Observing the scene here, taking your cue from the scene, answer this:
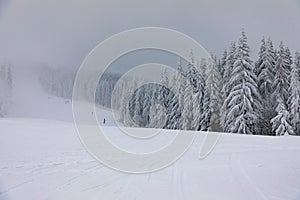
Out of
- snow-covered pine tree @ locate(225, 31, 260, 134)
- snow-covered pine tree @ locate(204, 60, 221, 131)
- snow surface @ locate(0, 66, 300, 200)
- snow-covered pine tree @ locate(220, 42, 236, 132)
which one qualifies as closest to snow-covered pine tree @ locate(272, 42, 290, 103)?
snow-covered pine tree @ locate(225, 31, 260, 134)

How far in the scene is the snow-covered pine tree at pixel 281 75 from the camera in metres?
24.1

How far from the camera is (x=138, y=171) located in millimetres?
7363

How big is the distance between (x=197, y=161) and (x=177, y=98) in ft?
47.6

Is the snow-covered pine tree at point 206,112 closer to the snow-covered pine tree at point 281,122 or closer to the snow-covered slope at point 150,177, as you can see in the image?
the snow-covered pine tree at point 281,122

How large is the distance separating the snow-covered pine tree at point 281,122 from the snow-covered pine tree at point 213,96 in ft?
13.4

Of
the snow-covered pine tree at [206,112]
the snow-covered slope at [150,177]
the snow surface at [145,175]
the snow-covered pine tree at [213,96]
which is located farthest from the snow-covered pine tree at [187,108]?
the snow-covered slope at [150,177]

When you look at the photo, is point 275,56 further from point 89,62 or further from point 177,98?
point 89,62

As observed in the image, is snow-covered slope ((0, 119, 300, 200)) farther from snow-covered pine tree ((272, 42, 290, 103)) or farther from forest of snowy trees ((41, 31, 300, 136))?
snow-covered pine tree ((272, 42, 290, 103))

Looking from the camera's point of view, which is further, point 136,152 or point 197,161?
point 136,152

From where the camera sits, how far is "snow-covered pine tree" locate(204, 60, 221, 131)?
21.8 metres

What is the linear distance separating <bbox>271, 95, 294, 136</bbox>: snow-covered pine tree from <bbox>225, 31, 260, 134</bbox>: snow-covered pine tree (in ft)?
4.84

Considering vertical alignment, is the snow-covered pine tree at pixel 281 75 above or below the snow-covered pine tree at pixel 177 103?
above

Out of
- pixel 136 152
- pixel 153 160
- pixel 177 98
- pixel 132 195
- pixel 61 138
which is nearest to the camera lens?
pixel 132 195

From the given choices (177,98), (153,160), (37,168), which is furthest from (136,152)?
(177,98)
